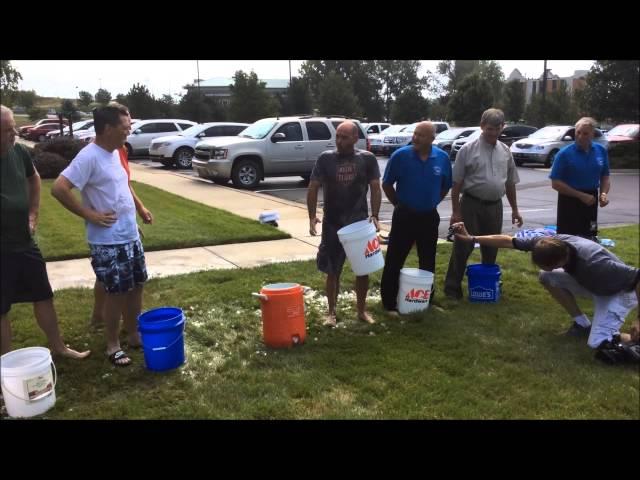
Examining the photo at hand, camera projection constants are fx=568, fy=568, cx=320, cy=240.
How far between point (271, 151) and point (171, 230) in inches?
245

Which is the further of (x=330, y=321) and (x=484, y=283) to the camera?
(x=484, y=283)

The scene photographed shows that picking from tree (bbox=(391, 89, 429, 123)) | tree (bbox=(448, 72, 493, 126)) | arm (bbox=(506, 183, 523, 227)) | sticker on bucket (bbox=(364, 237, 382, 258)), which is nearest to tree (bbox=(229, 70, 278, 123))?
tree (bbox=(391, 89, 429, 123))

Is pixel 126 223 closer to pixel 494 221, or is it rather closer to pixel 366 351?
pixel 366 351

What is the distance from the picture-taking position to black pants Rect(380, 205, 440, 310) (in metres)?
5.07

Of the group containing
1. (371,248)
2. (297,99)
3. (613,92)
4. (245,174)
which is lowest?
(245,174)

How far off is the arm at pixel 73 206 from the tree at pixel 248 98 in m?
33.0

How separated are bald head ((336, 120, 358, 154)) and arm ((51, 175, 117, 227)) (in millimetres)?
1828

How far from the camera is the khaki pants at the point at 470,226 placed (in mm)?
5445

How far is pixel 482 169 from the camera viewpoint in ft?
17.5

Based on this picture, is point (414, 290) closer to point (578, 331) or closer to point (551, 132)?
point (578, 331)

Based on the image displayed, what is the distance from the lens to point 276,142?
1425 cm

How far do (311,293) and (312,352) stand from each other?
1.46 metres

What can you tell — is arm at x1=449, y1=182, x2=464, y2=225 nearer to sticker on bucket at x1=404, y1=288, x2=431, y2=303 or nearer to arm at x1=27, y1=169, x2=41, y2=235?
sticker on bucket at x1=404, y1=288, x2=431, y2=303

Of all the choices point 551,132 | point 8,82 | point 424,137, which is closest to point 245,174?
point 424,137
